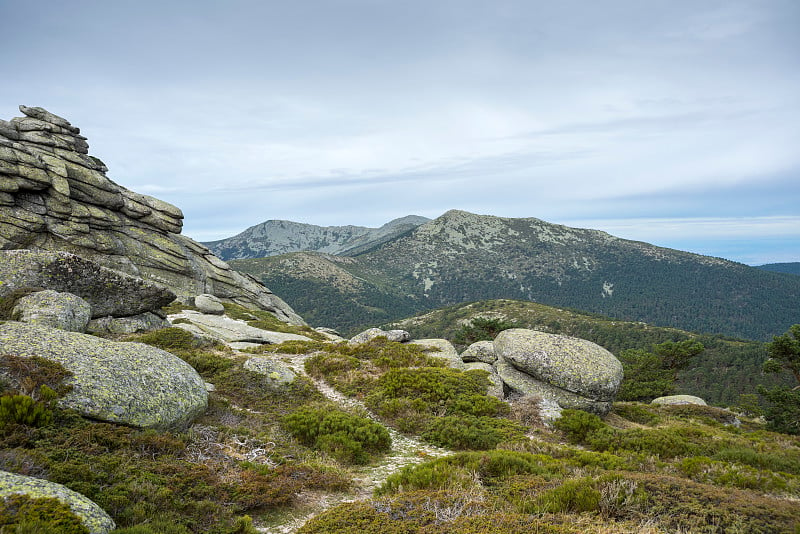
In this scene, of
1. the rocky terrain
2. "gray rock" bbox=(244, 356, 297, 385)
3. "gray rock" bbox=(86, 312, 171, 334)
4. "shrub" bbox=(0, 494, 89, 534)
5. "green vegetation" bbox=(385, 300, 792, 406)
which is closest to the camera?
"shrub" bbox=(0, 494, 89, 534)

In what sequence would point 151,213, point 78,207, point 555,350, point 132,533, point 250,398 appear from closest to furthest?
point 132,533 < point 250,398 < point 555,350 < point 78,207 < point 151,213

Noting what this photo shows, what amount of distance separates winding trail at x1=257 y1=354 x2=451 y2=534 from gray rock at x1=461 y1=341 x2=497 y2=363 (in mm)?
10476

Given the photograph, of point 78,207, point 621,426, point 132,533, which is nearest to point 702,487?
point 132,533

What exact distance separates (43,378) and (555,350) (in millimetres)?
20095

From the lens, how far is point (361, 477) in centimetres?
962

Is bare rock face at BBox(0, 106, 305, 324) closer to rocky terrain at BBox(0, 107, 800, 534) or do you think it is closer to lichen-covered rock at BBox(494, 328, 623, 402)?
rocky terrain at BBox(0, 107, 800, 534)

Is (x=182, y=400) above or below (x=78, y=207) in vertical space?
below

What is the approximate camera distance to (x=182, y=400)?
1010 cm

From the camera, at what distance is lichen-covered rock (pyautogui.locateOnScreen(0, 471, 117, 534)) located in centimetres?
499

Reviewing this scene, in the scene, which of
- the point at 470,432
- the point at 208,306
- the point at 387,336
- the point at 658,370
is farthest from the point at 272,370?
the point at 658,370

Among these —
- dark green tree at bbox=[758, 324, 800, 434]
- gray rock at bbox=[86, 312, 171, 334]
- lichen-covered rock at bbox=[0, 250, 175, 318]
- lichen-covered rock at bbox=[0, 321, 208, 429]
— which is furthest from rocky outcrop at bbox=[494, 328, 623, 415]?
lichen-covered rock at bbox=[0, 250, 175, 318]

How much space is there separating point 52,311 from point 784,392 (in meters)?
47.7

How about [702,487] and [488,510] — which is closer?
[488,510]

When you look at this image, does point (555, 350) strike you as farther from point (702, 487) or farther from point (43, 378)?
point (43, 378)
